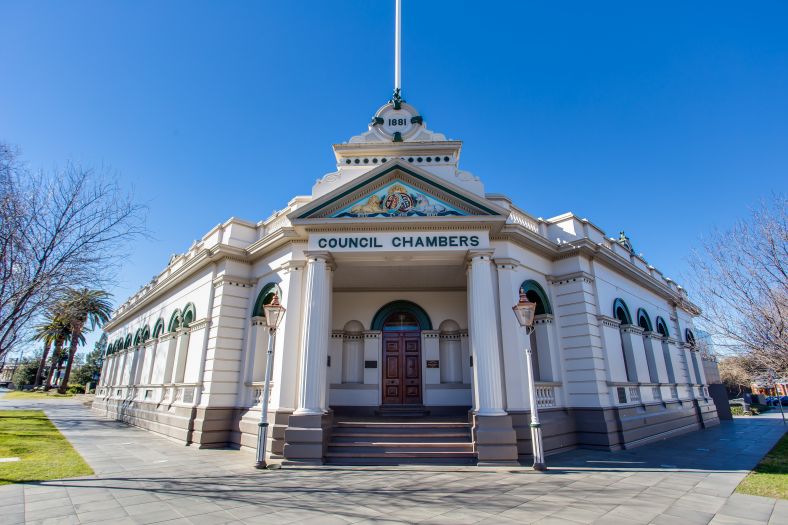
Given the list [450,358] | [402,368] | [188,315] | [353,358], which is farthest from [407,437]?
[188,315]

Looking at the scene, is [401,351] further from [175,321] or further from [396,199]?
[175,321]

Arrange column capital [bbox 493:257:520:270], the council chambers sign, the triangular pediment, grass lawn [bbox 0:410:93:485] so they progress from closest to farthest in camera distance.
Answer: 1. grass lawn [bbox 0:410:93:485]
2. the council chambers sign
3. the triangular pediment
4. column capital [bbox 493:257:520:270]

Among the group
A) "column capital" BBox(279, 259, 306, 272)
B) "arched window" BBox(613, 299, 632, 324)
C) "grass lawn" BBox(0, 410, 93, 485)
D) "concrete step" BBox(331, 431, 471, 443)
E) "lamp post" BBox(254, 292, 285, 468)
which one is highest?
"column capital" BBox(279, 259, 306, 272)

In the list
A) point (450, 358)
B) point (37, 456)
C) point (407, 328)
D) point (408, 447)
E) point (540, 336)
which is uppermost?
point (407, 328)

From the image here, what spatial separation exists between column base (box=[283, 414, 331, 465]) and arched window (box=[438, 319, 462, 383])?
232 inches

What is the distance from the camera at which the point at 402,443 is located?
11047mm

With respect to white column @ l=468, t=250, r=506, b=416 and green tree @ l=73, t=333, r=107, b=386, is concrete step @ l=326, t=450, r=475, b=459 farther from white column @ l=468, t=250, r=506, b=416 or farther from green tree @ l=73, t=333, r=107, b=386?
green tree @ l=73, t=333, r=107, b=386

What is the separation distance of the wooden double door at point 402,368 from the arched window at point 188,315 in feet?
26.0

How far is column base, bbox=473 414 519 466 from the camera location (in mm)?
10203

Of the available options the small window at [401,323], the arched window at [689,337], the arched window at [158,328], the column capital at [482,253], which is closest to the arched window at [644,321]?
the arched window at [689,337]

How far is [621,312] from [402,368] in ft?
29.7

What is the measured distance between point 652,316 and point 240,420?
18.6 meters

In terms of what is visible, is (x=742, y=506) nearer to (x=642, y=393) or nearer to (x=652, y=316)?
(x=642, y=393)

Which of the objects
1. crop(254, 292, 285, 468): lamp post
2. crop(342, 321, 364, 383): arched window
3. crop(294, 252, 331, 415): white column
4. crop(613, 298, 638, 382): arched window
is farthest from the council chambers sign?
crop(613, 298, 638, 382): arched window
